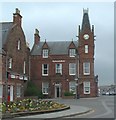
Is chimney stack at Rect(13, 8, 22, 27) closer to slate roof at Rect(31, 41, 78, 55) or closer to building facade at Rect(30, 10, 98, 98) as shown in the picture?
building facade at Rect(30, 10, 98, 98)

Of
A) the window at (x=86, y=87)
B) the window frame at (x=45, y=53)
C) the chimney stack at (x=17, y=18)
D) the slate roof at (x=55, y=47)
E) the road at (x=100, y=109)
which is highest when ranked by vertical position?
the chimney stack at (x=17, y=18)

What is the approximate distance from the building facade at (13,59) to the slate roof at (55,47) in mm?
6512

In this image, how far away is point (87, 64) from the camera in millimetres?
58781

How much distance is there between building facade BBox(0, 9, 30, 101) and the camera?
140ft

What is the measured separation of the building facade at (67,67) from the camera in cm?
5769

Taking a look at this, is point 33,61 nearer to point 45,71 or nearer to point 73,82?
point 45,71

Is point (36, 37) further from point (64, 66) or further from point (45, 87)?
point (45, 87)

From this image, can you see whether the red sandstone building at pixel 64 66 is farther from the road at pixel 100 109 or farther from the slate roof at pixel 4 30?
the road at pixel 100 109

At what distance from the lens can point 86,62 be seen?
5888 centimetres

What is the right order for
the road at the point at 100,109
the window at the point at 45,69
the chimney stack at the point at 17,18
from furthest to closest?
the window at the point at 45,69
the chimney stack at the point at 17,18
the road at the point at 100,109

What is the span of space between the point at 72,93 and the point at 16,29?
15.3 metres

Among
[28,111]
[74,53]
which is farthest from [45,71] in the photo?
[28,111]

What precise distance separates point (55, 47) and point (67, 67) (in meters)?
5.29

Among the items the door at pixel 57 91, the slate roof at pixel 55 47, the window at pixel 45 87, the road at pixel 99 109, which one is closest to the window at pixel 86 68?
the slate roof at pixel 55 47
